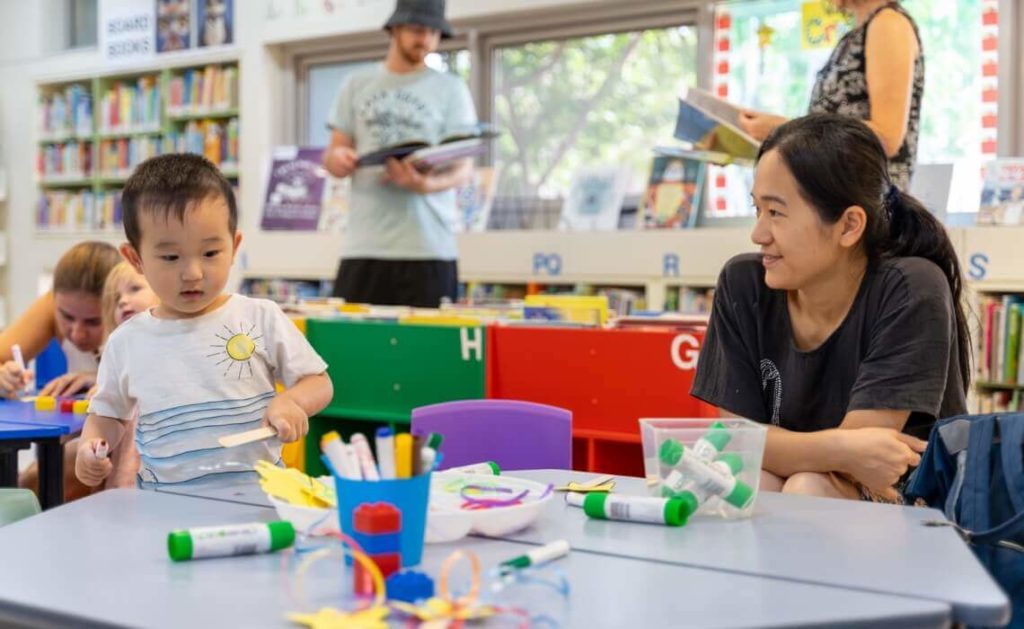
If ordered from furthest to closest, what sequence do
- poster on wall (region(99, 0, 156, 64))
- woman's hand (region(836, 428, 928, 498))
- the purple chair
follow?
1. poster on wall (region(99, 0, 156, 64))
2. the purple chair
3. woman's hand (region(836, 428, 928, 498))

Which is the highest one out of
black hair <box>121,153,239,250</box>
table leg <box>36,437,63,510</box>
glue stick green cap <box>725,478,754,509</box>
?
black hair <box>121,153,239,250</box>

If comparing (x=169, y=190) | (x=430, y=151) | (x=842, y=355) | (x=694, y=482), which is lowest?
(x=694, y=482)

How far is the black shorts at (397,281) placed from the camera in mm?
3891

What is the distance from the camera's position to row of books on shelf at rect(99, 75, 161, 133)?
701 cm

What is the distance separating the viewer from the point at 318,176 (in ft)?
20.2

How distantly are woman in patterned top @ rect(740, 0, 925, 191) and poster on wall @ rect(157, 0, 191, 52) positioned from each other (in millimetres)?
4996

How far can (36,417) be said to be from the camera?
237cm

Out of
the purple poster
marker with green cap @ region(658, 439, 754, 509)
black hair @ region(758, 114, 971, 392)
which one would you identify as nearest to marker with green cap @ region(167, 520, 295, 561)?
marker with green cap @ region(658, 439, 754, 509)

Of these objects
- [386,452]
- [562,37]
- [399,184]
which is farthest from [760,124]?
[562,37]

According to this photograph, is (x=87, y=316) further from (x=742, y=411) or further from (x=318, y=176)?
(x=318, y=176)

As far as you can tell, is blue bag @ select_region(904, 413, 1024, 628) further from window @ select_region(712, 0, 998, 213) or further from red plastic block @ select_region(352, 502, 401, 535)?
window @ select_region(712, 0, 998, 213)

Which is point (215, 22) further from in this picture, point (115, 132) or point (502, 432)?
point (502, 432)

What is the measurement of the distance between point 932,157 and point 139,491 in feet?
13.3

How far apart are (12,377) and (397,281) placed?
1479 millimetres
